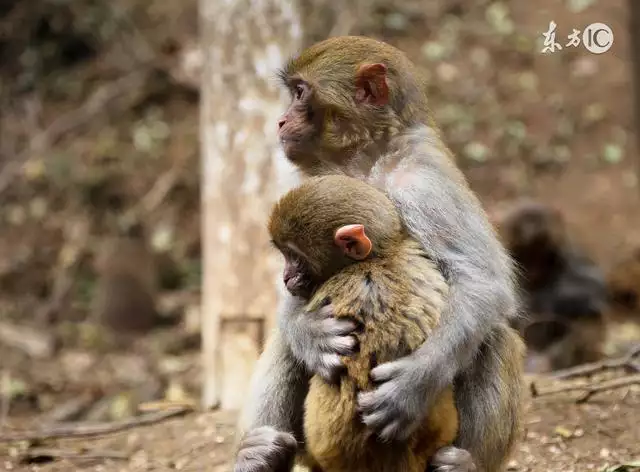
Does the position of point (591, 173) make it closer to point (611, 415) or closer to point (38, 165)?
point (38, 165)

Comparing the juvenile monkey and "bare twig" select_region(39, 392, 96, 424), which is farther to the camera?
"bare twig" select_region(39, 392, 96, 424)

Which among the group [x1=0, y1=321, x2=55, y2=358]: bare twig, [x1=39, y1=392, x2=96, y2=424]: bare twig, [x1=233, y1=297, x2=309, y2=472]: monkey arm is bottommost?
[x1=39, y1=392, x2=96, y2=424]: bare twig

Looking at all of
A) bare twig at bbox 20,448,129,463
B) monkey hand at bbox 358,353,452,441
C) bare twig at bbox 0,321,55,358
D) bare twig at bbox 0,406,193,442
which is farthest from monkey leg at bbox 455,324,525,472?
bare twig at bbox 0,321,55,358

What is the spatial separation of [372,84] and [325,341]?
1.39 m

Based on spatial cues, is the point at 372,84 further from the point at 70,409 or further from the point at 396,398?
the point at 70,409

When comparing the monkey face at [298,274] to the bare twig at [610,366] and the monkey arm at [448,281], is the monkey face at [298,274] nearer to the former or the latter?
the monkey arm at [448,281]

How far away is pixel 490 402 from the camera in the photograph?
15.0ft

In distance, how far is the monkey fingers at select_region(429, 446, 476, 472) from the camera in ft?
13.9

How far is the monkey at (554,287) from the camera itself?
10.9 meters

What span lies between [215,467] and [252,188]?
272 centimetres

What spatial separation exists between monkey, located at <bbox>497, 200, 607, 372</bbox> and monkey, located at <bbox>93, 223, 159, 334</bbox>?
16.1 feet

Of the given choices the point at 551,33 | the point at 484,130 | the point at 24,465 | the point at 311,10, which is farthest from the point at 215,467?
the point at 484,130

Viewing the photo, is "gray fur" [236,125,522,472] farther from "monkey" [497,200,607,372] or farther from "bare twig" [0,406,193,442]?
"monkey" [497,200,607,372]

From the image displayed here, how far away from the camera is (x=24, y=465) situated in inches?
256
